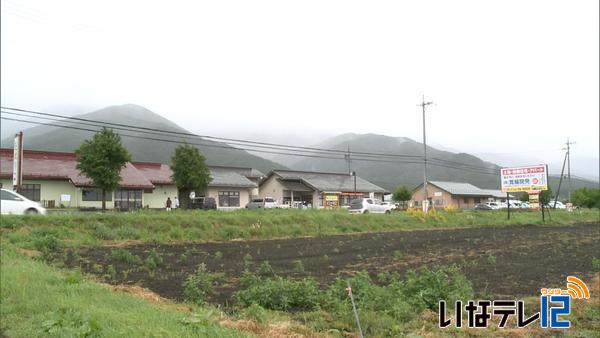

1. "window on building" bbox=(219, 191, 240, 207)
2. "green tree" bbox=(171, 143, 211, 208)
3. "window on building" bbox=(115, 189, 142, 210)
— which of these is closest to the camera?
"green tree" bbox=(171, 143, 211, 208)

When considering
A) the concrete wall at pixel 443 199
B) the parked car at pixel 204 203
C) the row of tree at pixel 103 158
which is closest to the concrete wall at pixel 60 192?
the parked car at pixel 204 203

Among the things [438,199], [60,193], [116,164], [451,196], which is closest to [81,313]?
[116,164]

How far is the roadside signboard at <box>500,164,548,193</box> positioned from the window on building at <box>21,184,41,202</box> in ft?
133

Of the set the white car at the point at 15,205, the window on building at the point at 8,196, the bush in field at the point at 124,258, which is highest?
the window on building at the point at 8,196

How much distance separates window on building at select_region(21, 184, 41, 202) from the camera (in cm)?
3662

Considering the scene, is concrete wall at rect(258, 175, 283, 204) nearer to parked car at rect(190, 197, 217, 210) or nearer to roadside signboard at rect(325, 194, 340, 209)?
roadside signboard at rect(325, 194, 340, 209)

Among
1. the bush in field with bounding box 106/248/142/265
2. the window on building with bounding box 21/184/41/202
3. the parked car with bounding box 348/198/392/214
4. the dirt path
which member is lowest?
the dirt path

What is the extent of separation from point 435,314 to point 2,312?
658cm

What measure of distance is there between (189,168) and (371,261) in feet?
92.3

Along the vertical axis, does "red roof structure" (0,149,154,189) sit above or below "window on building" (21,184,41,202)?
above

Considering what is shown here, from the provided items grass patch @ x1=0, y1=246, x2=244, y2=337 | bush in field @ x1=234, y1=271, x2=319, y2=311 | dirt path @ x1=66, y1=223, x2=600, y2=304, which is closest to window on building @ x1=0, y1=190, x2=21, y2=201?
dirt path @ x1=66, y1=223, x2=600, y2=304

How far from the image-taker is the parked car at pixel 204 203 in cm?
4182

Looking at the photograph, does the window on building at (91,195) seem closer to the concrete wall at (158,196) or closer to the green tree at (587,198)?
the concrete wall at (158,196)

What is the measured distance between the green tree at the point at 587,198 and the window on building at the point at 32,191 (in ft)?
243
